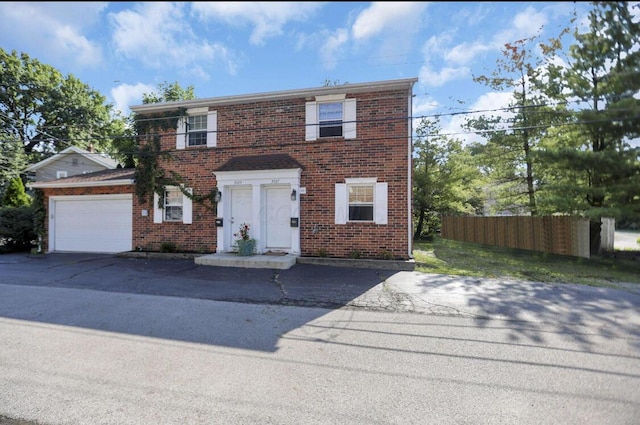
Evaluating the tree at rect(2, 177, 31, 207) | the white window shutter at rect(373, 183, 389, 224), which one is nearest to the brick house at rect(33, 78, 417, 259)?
the white window shutter at rect(373, 183, 389, 224)

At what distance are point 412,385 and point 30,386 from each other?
3621 mm

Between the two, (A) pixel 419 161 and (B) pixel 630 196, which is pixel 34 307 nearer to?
(B) pixel 630 196

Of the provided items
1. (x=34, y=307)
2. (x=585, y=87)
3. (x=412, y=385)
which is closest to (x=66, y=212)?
(x=34, y=307)

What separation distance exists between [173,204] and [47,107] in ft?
65.4

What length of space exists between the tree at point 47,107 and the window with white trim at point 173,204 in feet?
46.0

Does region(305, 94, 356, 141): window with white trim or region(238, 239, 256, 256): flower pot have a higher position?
region(305, 94, 356, 141): window with white trim

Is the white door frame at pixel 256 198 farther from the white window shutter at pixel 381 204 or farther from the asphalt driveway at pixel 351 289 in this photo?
the white window shutter at pixel 381 204

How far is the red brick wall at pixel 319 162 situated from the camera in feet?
31.9

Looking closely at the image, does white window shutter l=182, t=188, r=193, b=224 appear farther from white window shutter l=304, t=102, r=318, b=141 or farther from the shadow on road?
the shadow on road

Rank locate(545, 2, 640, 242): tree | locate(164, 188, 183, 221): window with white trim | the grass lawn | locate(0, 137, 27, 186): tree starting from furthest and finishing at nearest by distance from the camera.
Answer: locate(0, 137, 27, 186): tree, locate(164, 188, 183, 221): window with white trim, the grass lawn, locate(545, 2, 640, 242): tree

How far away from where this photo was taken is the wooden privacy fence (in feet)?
28.3

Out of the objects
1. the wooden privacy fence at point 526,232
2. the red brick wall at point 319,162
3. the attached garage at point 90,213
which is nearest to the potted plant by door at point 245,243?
the red brick wall at point 319,162

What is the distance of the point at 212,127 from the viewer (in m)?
11.2

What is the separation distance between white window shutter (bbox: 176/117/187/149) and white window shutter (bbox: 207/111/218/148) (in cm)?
91
